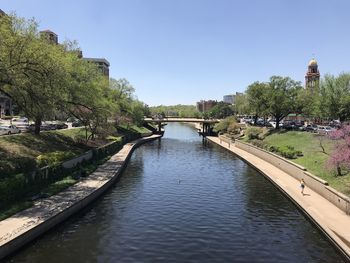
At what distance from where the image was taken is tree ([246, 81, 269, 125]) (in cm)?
9131

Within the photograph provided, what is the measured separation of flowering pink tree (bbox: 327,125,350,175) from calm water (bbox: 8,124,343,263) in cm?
605

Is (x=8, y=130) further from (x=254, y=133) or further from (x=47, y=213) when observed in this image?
(x=254, y=133)

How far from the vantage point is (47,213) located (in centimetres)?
2878

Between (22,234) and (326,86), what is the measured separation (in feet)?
219

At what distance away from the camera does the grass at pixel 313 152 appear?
38906 millimetres

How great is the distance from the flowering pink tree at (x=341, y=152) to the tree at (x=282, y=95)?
48.5m

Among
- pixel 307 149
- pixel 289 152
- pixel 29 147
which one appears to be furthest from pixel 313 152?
pixel 29 147

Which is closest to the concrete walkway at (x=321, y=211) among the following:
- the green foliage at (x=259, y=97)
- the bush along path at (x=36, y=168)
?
the bush along path at (x=36, y=168)

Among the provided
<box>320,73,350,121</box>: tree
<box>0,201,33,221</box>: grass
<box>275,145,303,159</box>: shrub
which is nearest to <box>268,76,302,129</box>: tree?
<box>320,73,350,121</box>: tree

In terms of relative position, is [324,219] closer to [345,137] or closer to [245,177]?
[345,137]

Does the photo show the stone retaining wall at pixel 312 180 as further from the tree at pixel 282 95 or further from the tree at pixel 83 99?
the tree at pixel 83 99

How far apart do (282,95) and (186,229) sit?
65093 millimetres

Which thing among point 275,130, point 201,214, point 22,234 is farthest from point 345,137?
point 275,130

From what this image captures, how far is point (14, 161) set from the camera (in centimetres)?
3662
